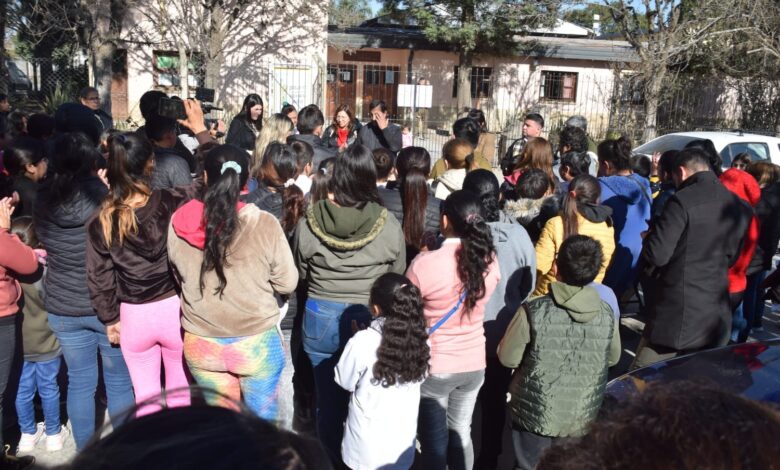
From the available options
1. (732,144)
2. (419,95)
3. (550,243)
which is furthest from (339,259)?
(419,95)

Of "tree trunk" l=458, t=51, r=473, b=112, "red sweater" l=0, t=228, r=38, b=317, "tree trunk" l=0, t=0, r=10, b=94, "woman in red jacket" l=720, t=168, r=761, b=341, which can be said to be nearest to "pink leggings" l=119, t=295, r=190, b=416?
"red sweater" l=0, t=228, r=38, b=317

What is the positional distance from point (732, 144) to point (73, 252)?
10.9 meters

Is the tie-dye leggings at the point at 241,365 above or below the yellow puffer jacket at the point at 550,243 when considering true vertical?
below

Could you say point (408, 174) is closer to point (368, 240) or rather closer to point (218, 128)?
point (368, 240)

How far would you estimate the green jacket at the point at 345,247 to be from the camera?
360 centimetres

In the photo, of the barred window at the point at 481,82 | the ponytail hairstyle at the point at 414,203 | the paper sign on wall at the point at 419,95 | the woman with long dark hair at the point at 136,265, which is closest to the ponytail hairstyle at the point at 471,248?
the ponytail hairstyle at the point at 414,203

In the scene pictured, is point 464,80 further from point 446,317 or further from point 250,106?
point 446,317

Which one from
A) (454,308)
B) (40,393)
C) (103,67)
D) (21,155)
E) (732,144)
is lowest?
(40,393)

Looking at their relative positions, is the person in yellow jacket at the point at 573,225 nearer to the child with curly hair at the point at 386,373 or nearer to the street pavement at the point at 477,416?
the street pavement at the point at 477,416

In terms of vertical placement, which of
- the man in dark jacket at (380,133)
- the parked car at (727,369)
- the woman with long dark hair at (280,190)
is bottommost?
the parked car at (727,369)

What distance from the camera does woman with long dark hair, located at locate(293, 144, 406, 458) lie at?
3615 millimetres

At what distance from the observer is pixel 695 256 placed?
4.04m

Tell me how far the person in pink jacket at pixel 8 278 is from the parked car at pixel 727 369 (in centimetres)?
318

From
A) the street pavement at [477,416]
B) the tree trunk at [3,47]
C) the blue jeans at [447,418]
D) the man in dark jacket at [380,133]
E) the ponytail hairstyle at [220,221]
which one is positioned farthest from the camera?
the tree trunk at [3,47]
